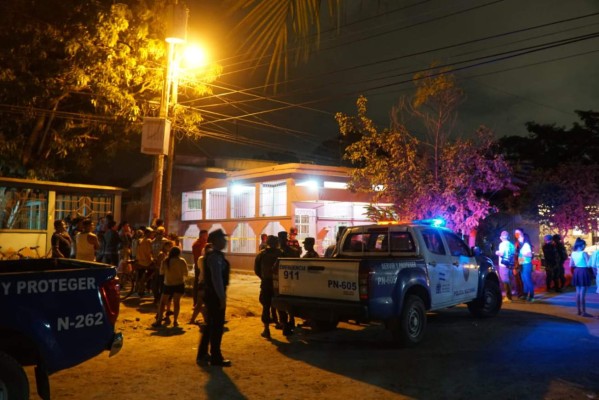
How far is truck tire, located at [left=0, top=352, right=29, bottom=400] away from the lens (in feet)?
13.6

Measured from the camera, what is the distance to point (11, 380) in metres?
4.16

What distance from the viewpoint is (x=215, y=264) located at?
6934 mm

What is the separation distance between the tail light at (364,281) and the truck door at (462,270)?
2624mm

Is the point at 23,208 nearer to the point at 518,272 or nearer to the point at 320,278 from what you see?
the point at 320,278

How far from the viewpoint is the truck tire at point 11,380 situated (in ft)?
13.6

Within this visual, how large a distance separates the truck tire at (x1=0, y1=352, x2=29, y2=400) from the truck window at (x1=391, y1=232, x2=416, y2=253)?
617 centimetres

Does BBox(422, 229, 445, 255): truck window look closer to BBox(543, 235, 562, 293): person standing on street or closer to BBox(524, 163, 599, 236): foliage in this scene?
BBox(543, 235, 562, 293): person standing on street

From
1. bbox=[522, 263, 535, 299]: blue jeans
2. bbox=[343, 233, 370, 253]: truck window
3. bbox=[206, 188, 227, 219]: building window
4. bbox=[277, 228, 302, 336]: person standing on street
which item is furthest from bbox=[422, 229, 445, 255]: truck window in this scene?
bbox=[206, 188, 227, 219]: building window

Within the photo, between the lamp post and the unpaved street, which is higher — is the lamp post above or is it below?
above

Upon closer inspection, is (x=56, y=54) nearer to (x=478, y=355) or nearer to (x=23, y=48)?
(x=23, y=48)

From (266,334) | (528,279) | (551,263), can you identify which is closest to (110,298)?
(266,334)

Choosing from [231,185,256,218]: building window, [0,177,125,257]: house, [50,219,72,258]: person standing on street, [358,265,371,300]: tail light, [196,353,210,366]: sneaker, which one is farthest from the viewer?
[231,185,256,218]: building window

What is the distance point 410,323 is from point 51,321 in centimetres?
532

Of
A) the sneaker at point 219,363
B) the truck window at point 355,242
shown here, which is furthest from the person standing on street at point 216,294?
the truck window at point 355,242
